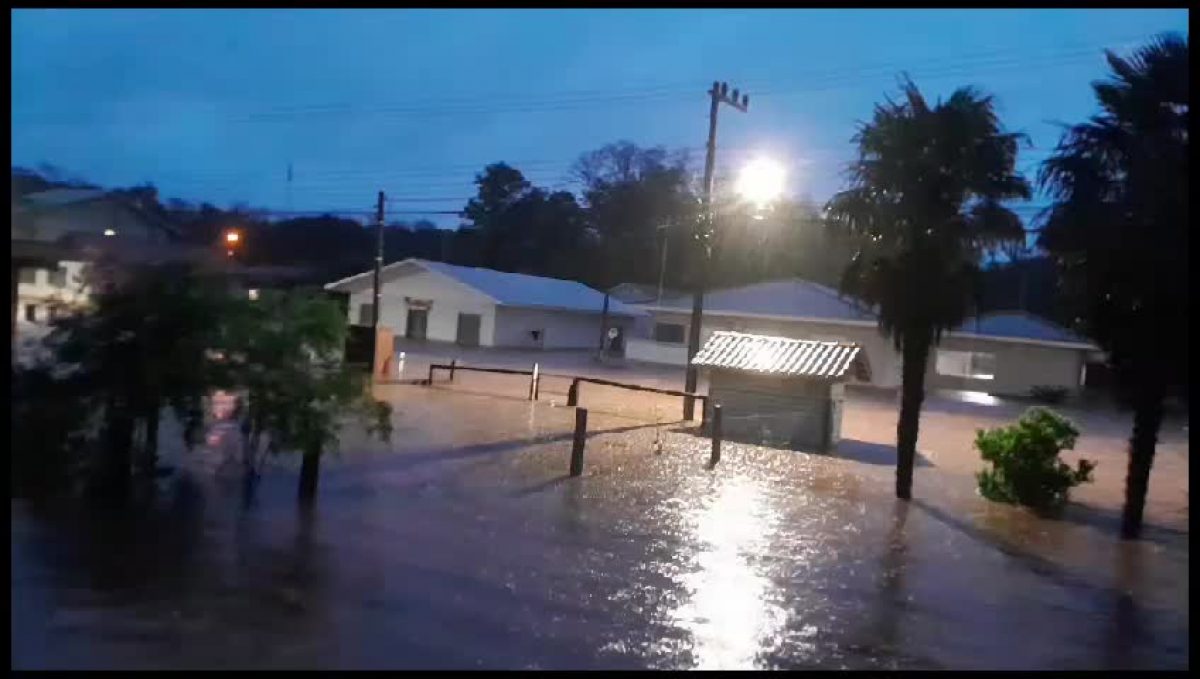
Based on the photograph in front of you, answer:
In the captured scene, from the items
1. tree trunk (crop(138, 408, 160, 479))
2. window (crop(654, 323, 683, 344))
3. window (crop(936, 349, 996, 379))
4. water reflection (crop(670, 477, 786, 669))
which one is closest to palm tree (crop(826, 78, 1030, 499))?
water reflection (crop(670, 477, 786, 669))

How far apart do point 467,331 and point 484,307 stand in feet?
8.70

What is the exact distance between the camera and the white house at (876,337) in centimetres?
4106

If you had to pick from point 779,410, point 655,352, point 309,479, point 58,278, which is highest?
point 58,278

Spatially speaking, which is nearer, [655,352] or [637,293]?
[637,293]

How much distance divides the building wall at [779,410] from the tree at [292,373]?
11.5 metres

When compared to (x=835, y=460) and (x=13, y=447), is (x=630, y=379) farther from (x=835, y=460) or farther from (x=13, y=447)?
(x=13, y=447)

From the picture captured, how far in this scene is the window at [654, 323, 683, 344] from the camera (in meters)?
45.5

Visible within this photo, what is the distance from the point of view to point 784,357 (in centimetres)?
2242

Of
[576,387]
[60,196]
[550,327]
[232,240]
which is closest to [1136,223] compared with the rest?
[232,240]

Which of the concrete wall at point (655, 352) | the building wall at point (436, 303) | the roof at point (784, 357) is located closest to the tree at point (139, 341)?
the roof at point (784, 357)

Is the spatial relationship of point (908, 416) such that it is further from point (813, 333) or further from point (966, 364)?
point (966, 364)

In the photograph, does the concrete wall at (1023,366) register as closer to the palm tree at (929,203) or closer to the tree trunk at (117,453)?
the palm tree at (929,203)

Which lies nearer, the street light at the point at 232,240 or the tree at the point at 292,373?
the tree at the point at 292,373

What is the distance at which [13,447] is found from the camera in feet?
32.9
